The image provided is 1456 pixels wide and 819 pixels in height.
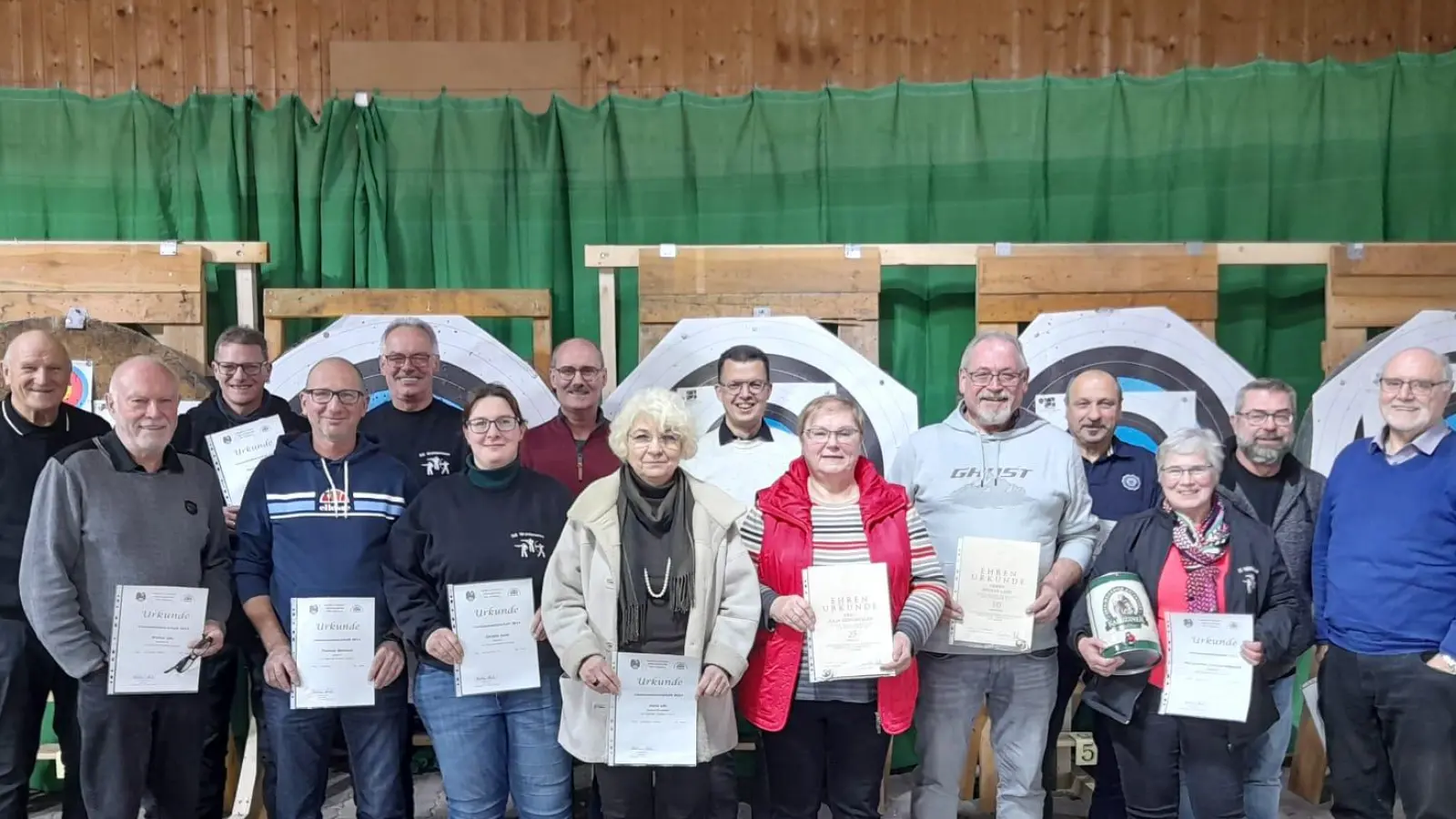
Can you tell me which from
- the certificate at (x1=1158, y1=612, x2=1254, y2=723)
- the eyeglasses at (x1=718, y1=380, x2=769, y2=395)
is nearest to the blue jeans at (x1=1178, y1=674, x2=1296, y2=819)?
the certificate at (x1=1158, y1=612, x2=1254, y2=723)

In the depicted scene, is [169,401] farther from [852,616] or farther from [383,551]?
[852,616]

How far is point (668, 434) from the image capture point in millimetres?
2186

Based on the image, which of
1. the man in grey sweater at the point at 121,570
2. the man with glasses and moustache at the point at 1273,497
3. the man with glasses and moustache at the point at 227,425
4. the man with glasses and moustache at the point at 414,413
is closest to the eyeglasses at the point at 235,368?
the man with glasses and moustache at the point at 227,425

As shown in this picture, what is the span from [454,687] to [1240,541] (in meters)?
1.83

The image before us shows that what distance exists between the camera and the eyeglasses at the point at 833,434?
2260mm

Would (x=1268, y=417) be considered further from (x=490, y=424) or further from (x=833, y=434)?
(x=490, y=424)

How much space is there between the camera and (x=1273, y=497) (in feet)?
8.86

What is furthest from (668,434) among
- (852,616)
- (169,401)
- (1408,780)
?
(1408,780)

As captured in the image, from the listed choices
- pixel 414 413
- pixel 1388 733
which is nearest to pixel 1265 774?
pixel 1388 733

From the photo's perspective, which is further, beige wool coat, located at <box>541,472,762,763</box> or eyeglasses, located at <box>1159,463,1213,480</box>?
eyeglasses, located at <box>1159,463,1213,480</box>

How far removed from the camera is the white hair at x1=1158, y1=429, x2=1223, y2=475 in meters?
2.30

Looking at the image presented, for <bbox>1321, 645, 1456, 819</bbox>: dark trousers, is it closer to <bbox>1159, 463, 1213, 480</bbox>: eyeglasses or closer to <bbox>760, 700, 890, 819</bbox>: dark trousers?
<bbox>1159, 463, 1213, 480</bbox>: eyeglasses

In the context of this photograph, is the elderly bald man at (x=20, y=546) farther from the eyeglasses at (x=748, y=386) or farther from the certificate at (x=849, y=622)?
the certificate at (x=849, y=622)

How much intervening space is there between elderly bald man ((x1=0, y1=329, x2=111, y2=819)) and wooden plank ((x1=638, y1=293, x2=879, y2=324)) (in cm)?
171
